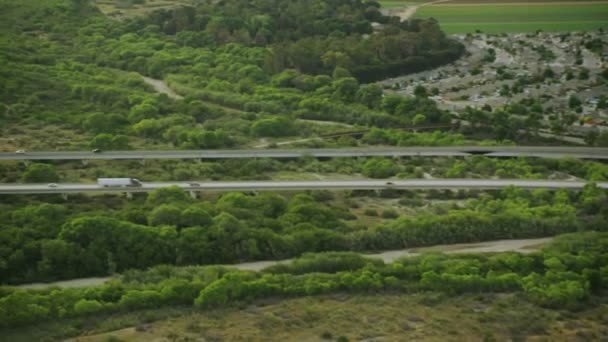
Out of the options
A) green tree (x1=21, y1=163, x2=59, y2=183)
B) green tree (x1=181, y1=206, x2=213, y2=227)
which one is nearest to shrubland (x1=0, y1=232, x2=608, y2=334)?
green tree (x1=181, y1=206, x2=213, y2=227)

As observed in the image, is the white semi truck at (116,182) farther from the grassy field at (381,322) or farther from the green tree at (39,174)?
the grassy field at (381,322)

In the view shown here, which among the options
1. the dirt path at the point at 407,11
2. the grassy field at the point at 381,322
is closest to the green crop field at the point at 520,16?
the dirt path at the point at 407,11

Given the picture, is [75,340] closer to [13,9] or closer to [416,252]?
[416,252]

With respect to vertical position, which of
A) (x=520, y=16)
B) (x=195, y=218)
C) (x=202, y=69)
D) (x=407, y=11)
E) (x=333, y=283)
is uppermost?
(x=195, y=218)

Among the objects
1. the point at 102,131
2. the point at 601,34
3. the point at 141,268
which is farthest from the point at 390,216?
the point at 601,34

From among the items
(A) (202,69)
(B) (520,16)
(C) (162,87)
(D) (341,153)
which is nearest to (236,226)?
(D) (341,153)

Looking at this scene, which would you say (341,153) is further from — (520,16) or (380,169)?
(520,16)
